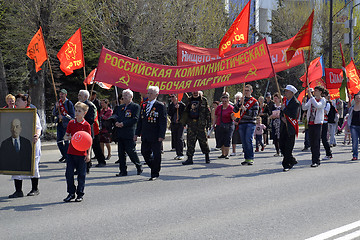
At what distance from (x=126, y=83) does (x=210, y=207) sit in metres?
4.69

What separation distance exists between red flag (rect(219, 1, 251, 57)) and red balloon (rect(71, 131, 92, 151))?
19.3ft

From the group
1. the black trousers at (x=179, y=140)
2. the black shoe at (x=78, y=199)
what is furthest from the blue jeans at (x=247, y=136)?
the black shoe at (x=78, y=199)

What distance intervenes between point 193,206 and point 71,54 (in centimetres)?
702

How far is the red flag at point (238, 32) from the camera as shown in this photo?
40.6ft

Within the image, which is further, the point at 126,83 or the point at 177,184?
the point at 126,83

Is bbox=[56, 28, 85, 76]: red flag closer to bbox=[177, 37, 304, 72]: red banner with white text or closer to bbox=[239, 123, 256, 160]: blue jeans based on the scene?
bbox=[177, 37, 304, 72]: red banner with white text

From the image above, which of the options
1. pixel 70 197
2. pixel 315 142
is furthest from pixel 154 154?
pixel 315 142

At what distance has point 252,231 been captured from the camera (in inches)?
226

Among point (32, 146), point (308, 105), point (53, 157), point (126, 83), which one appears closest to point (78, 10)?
point (53, 157)

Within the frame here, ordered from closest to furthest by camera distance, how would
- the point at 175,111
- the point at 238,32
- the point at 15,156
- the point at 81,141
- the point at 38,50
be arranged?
the point at 81,141 < the point at 15,156 < the point at 38,50 < the point at 238,32 < the point at 175,111

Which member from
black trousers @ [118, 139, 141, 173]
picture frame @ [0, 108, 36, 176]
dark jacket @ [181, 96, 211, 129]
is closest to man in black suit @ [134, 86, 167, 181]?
black trousers @ [118, 139, 141, 173]

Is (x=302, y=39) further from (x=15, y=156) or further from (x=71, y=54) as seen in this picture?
(x=15, y=156)

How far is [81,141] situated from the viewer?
24.3 ft

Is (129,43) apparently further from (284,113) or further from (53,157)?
(284,113)
